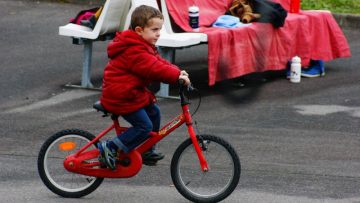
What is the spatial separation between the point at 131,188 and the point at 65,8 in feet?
30.9

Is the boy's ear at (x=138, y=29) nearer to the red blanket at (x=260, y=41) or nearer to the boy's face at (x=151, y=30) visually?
the boy's face at (x=151, y=30)

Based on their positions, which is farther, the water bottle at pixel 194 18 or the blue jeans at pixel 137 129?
the water bottle at pixel 194 18

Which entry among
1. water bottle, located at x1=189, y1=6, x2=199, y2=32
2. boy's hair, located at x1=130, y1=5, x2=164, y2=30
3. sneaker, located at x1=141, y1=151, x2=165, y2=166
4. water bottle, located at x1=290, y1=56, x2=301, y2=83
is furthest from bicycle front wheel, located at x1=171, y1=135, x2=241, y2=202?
water bottle, located at x1=290, y1=56, x2=301, y2=83

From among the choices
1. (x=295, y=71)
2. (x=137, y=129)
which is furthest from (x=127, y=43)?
(x=295, y=71)

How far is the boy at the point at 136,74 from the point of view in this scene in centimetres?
676

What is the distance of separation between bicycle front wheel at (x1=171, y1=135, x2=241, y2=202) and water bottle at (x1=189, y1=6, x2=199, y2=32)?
437 cm

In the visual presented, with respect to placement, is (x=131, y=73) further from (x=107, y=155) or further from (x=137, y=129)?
(x=107, y=155)

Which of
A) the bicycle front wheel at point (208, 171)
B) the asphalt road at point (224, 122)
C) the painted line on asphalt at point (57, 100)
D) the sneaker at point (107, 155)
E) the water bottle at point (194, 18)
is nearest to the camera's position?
the bicycle front wheel at point (208, 171)

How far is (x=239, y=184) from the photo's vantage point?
7539 millimetres

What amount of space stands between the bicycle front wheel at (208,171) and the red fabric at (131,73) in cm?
46

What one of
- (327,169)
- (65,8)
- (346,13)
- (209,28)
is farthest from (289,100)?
(65,8)

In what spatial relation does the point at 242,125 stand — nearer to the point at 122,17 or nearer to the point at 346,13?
the point at 122,17

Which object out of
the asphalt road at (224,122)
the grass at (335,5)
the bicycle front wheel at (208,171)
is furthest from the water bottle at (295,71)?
the bicycle front wheel at (208,171)

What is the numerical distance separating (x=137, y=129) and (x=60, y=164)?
2.38 ft
